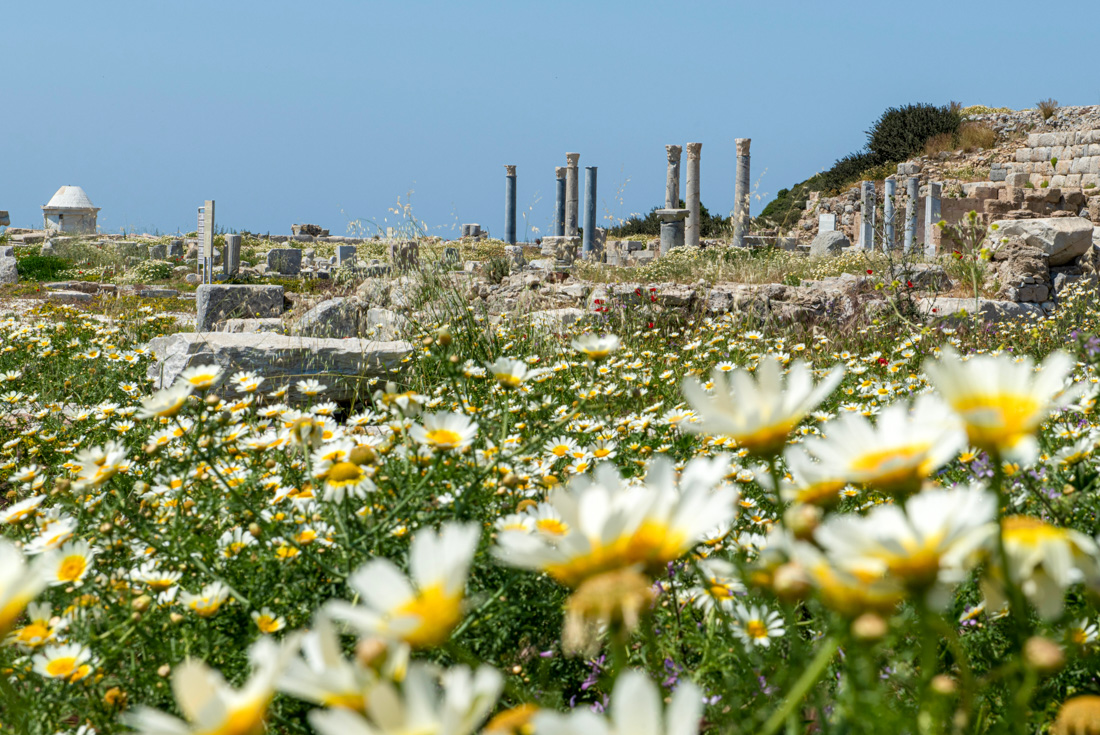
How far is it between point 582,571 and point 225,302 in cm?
1104

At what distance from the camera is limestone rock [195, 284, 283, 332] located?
10.7 metres

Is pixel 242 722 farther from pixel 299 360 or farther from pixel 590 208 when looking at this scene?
pixel 590 208

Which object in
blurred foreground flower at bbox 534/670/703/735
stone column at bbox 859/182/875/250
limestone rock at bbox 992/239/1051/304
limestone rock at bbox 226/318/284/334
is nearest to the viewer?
blurred foreground flower at bbox 534/670/703/735

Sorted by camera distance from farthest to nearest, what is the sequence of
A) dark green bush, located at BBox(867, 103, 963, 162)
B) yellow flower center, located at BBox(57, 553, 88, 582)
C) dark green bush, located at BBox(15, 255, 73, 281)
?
1. dark green bush, located at BBox(867, 103, 963, 162)
2. dark green bush, located at BBox(15, 255, 73, 281)
3. yellow flower center, located at BBox(57, 553, 88, 582)

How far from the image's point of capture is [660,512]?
0.73 metres

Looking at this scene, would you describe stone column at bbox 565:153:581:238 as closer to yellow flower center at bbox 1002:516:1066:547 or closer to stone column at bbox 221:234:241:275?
stone column at bbox 221:234:241:275

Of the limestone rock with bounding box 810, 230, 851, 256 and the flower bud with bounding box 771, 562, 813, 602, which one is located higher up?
the limestone rock with bounding box 810, 230, 851, 256

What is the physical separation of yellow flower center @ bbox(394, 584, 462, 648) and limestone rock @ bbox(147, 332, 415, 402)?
196 inches

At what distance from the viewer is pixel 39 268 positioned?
1859cm

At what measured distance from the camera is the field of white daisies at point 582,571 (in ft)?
2.11

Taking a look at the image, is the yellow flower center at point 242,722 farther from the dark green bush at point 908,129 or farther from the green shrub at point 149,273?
the dark green bush at point 908,129

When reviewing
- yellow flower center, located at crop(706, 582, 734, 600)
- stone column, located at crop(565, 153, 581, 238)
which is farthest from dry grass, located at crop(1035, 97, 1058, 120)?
yellow flower center, located at crop(706, 582, 734, 600)

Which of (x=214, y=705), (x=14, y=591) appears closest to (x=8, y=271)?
(x=14, y=591)

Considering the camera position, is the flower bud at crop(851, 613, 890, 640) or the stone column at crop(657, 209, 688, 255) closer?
the flower bud at crop(851, 613, 890, 640)
